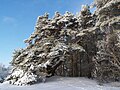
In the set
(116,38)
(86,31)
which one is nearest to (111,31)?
(116,38)

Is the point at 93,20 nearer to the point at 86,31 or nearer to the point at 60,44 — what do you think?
the point at 86,31

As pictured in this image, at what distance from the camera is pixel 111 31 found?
15539 mm

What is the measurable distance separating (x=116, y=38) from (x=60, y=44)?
4.56 meters

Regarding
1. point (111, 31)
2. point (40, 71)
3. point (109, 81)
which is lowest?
point (109, 81)

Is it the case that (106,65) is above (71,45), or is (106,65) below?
below

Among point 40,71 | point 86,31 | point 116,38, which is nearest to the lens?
point 116,38

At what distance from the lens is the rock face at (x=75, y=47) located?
15.0 metres

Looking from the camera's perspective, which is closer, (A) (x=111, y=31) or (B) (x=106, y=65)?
Answer: (A) (x=111, y=31)

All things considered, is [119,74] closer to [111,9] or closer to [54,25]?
[111,9]

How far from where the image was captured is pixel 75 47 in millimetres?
16688

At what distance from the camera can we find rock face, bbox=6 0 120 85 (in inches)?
591

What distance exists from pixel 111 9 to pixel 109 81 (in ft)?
20.8

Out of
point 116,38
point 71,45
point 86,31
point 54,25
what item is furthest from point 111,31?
point 54,25

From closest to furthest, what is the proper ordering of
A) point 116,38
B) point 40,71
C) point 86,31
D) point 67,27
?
point 116,38 → point 40,71 → point 86,31 → point 67,27
